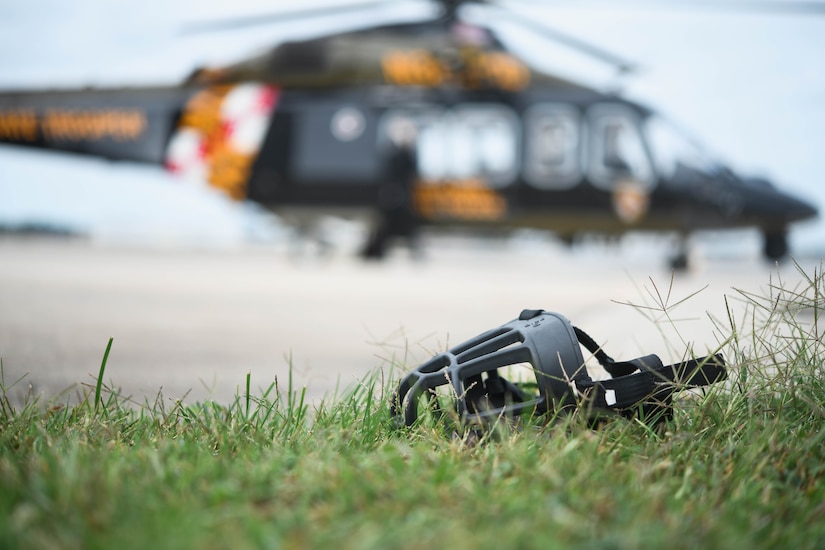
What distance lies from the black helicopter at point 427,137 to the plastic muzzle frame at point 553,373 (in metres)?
8.64

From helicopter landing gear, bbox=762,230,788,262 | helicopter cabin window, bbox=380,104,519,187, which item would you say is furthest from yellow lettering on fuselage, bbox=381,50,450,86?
helicopter landing gear, bbox=762,230,788,262

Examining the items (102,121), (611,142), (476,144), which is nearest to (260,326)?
(476,144)

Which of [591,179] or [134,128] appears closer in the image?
[591,179]

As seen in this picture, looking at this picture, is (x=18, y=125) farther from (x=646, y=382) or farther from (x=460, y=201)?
(x=646, y=382)

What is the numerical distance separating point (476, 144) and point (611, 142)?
2.02 meters

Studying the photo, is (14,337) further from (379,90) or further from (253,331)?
(379,90)

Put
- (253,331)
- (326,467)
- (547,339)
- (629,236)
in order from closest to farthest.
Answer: (326,467), (547,339), (253,331), (629,236)

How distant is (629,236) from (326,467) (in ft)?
34.2

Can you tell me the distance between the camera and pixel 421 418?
150 centimetres

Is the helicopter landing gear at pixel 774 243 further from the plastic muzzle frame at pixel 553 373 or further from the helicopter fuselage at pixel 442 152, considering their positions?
the plastic muzzle frame at pixel 553 373

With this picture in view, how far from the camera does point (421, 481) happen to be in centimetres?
104

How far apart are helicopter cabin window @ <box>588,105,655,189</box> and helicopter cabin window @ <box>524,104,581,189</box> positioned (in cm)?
25

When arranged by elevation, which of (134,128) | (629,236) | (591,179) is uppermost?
(134,128)

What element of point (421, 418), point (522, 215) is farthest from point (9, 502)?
point (522, 215)
